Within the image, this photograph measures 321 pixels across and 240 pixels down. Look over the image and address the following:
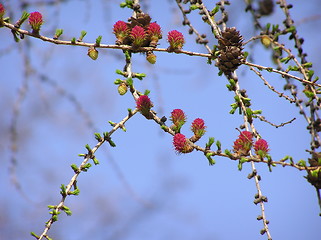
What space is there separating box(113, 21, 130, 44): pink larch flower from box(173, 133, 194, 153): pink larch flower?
0.38 m

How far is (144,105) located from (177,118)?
4.3 inches

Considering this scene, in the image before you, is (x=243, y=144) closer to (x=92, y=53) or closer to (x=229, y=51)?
(x=229, y=51)

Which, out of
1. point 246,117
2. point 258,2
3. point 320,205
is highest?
point 258,2

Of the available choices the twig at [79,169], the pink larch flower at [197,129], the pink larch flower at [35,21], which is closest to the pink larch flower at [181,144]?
the pink larch flower at [197,129]

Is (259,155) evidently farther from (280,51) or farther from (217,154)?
(280,51)

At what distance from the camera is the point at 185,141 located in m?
1.30

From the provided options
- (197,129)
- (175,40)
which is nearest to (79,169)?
(197,129)

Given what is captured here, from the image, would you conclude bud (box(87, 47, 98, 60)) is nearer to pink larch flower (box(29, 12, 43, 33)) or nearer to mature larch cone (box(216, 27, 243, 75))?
pink larch flower (box(29, 12, 43, 33))

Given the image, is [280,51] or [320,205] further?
[280,51]

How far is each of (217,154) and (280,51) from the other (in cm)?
64

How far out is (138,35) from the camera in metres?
1.37

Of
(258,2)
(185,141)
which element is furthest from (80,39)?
(258,2)

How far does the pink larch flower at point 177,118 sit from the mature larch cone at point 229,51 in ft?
0.64

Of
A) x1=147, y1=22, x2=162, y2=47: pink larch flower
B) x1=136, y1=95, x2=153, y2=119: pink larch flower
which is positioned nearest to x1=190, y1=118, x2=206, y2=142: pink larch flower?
x1=136, y1=95, x2=153, y2=119: pink larch flower
